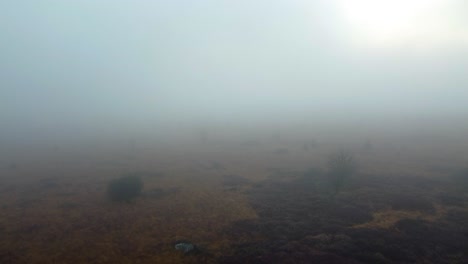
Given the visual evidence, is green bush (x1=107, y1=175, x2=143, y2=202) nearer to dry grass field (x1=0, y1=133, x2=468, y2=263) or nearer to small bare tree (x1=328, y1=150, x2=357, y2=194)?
dry grass field (x1=0, y1=133, x2=468, y2=263)

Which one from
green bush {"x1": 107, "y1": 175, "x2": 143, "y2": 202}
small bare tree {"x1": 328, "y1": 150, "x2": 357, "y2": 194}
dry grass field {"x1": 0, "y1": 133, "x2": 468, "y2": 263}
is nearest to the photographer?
dry grass field {"x1": 0, "y1": 133, "x2": 468, "y2": 263}

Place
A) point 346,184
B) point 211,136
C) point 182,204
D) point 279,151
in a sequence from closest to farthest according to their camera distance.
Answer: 1. point 182,204
2. point 346,184
3. point 279,151
4. point 211,136

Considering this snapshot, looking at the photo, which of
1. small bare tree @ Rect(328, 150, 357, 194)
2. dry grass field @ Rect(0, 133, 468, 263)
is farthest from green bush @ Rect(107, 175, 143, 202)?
small bare tree @ Rect(328, 150, 357, 194)

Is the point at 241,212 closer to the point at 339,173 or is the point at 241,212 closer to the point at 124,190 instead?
the point at 124,190

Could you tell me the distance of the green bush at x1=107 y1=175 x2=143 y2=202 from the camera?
30.6 meters

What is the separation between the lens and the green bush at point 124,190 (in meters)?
30.6

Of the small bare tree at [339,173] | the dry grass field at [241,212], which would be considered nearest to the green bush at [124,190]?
the dry grass field at [241,212]

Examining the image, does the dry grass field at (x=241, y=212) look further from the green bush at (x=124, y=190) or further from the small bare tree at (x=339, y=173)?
the small bare tree at (x=339, y=173)

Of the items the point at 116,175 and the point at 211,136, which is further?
the point at 211,136

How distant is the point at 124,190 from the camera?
31125 millimetres

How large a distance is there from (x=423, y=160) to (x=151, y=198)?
110 feet

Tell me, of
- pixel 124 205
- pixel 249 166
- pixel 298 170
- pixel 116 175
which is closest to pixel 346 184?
pixel 298 170

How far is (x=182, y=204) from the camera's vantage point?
29.1 m

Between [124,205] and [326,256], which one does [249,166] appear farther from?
[326,256]
